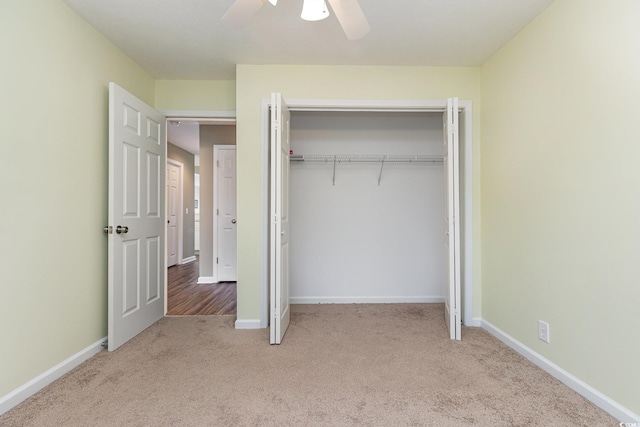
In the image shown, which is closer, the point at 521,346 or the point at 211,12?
the point at 211,12

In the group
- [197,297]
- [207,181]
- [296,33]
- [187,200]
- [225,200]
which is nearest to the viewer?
[296,33]

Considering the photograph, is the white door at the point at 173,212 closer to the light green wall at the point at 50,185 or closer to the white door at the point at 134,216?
the white door at the point at 134,216

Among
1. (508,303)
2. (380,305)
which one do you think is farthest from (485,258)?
(380,305)

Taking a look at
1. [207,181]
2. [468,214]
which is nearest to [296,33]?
[468,214]

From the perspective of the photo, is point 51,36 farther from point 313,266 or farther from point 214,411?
point 313,266

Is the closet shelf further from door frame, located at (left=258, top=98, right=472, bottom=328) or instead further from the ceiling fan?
the ceiling fan

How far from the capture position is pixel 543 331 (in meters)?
2.12

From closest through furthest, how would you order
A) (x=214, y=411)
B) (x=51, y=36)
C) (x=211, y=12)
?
(x=214, y=411)
(x=51, y=36)
(x=211, y=12)

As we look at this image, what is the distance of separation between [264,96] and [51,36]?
1.52 meters

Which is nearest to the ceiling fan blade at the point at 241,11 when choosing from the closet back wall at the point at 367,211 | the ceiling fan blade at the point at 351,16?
the ceiling fan blade at the point at 351,16

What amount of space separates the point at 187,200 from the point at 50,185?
198 inches

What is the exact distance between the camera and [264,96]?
293cm

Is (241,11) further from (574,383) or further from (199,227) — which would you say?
(199,227)

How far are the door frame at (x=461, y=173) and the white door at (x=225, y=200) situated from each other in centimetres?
198
